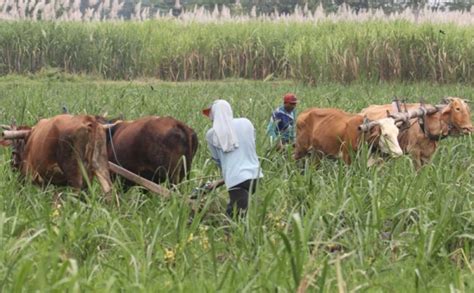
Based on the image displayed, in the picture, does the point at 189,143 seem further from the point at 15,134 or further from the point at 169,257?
the point at 169,257

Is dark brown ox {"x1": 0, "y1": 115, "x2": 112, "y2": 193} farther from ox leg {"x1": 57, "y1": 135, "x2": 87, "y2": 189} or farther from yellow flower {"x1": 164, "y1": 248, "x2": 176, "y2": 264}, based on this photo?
yellow flower {"x1": 164, "y1": 248, "x2": 176, "y2": 264}

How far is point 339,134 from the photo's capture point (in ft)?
24.5

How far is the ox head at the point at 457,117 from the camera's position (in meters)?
7.29

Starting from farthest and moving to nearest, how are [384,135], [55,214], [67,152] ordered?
[384,135]
[67,152]
[55,214]

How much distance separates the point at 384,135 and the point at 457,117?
32.9 inches

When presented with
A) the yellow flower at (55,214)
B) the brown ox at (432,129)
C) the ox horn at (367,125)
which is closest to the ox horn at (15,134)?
the yellow flower at (55,214)

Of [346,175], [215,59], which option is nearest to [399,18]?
[215,59]

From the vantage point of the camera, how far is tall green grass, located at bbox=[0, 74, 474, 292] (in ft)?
13.3

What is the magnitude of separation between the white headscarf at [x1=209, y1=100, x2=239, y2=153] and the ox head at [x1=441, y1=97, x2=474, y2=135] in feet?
7.02

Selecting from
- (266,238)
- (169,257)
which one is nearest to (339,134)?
(266,238)

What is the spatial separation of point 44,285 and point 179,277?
0.90m

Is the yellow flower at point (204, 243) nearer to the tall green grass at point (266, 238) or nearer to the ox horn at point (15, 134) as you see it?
the tall green grass at point (266, 238)

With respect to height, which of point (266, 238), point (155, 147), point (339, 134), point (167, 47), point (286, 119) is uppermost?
point (266, 238)

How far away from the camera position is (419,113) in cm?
730
